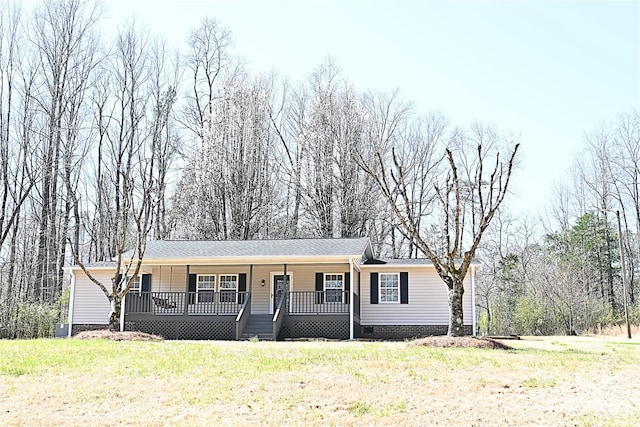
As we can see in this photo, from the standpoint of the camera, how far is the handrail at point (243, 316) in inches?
835

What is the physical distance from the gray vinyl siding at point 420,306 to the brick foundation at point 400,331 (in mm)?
135

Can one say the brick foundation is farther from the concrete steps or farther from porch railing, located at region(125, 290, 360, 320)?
the concrete steps

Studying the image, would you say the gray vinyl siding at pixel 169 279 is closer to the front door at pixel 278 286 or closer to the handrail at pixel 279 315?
the front door at pixel 278 286

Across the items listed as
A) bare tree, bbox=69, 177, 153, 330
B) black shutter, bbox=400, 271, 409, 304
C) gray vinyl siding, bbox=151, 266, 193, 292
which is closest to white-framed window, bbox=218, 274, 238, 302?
gray vinyl siding, bbox=151, 266, 193, 292

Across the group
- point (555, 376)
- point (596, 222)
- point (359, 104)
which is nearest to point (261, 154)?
point (359, 104)

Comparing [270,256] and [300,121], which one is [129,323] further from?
[300,121]

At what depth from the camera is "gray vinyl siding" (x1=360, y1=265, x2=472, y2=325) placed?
23125mm

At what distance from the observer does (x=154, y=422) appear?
936cm

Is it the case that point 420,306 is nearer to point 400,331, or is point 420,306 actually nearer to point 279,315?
point 400,331

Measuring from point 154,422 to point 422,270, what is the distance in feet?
49.6

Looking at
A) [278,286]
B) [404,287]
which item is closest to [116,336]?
[278,286]

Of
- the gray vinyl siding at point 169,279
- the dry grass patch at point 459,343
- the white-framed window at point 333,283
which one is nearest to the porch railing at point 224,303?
the white-framed window at point 333,283

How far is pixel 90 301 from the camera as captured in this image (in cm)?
2452

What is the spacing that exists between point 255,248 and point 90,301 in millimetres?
6293
